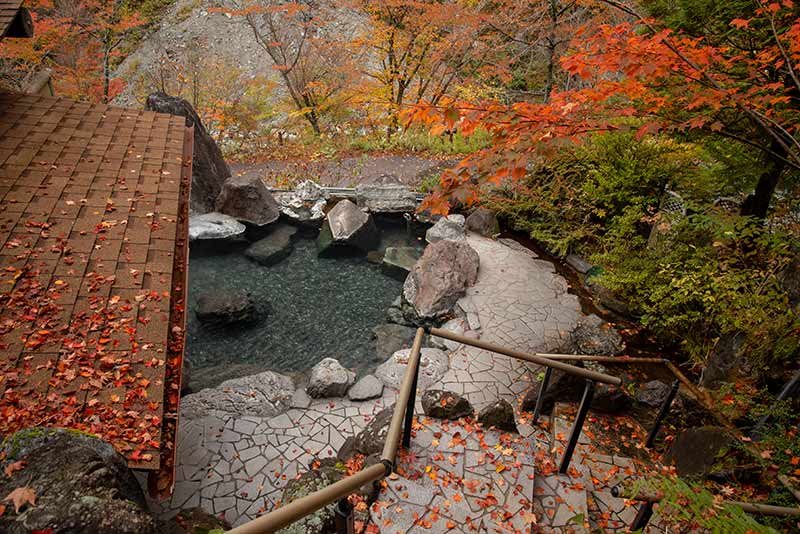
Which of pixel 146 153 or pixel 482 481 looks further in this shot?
pixel 146 153

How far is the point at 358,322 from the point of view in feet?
32.2

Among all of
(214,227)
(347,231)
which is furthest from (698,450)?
(214,227)

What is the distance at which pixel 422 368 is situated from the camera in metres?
7.50

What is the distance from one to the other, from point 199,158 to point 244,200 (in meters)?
1.91

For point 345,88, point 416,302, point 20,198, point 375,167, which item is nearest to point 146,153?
point 20,198

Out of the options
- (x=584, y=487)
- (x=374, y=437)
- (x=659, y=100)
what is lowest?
(x=374, y=437)

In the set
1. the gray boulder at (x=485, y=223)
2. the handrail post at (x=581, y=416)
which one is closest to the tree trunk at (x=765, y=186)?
the handrail post at (x=581, y=416)

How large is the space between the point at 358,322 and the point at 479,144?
1096cm

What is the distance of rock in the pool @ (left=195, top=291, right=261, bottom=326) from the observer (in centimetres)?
931

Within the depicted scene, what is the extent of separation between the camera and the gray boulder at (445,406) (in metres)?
4.71

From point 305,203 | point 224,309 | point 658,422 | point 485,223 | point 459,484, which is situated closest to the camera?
point 459,484

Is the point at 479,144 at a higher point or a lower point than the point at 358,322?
higher

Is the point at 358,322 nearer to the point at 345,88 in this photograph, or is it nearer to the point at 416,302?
the point at 416,302

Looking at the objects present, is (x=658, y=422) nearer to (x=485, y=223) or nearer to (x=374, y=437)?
(x=374, y=437)
